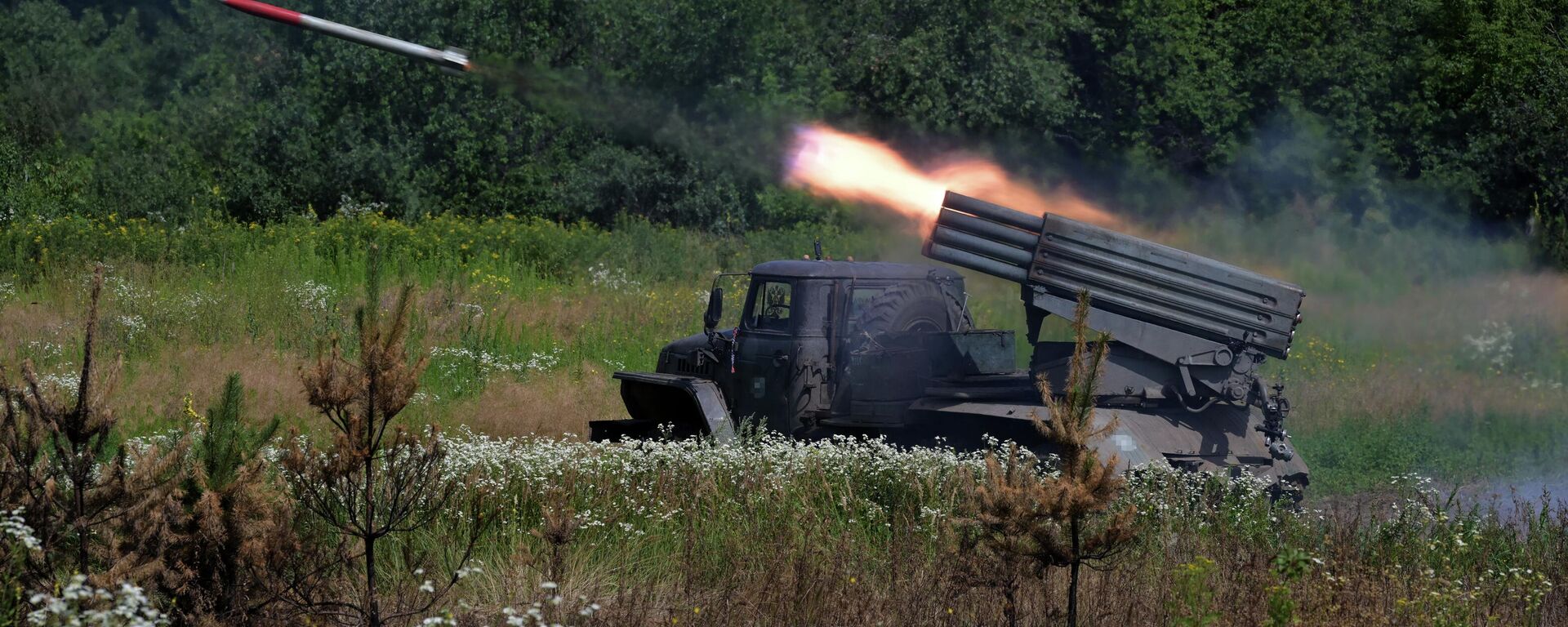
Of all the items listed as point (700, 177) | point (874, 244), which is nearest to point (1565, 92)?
point (874, 244)

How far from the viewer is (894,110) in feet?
95.8

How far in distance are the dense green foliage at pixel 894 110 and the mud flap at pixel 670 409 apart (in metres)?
9.36

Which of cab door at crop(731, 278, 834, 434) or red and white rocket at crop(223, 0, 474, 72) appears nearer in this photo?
cab door at crop(731, 278, 834, 434)

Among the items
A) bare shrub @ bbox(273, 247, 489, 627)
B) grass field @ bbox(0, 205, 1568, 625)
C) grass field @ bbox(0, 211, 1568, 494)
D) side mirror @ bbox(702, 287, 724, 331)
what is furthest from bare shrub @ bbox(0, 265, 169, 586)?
grass field @ bbox(0, 211, 1568, 494)

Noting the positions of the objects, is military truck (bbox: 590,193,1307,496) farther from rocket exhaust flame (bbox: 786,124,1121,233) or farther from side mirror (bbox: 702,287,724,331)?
rocket exhaust flame (bbox: 786,124,1121,233)

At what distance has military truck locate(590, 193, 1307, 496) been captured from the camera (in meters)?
11.0

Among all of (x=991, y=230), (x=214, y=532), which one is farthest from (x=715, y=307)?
(x=214, y=532)

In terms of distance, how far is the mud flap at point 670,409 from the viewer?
39.3ft

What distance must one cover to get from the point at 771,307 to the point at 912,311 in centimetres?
115

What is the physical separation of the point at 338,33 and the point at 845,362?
198 inches

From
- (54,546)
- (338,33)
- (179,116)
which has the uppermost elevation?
(179,116)

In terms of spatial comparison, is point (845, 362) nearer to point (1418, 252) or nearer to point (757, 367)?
point (757, 367)

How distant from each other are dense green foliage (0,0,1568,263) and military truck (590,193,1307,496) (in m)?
10.2

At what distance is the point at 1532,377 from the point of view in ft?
61.3
